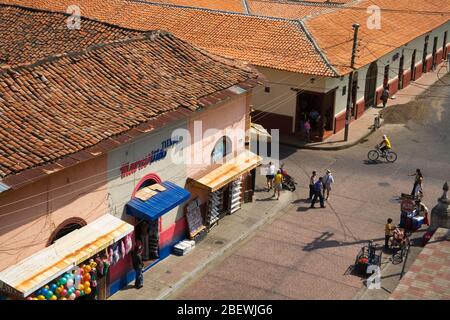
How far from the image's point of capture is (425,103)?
3862cm

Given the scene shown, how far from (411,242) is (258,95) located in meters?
12.8

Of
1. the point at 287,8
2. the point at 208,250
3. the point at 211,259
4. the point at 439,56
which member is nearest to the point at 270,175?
the point at 208,250

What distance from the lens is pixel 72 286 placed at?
16266 millimetres

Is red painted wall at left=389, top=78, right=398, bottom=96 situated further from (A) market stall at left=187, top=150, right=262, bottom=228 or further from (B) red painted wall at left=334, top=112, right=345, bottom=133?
(A) market stall at left=187, top=150, right=262, bottom=228

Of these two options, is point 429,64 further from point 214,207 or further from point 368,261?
point 368,261

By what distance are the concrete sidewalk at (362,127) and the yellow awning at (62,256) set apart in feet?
49.9

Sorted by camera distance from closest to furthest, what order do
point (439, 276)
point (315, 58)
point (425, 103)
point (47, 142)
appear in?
point (47, 142) → point (439, 276) → point (315, 58) → point (425, 103)

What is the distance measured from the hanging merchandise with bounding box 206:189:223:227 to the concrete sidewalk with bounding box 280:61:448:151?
9.09 metres

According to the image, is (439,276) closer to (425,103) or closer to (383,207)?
(383,207)

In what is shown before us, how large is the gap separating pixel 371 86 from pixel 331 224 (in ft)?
49.1

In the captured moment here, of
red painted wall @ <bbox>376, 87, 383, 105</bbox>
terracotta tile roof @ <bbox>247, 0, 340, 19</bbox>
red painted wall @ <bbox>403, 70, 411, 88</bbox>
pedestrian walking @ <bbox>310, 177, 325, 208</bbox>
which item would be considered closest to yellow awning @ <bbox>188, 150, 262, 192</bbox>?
A: pedestrian walking @ <bbox>310, 177, 325, 208</bbox>

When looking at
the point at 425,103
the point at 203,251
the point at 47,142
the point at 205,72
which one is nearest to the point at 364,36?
the point at 425,103

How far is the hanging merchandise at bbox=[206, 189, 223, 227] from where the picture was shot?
22.7 meters

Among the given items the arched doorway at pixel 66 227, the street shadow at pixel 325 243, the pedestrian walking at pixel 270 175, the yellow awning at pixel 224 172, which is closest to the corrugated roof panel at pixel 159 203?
the yellow awning at pixel 224 172
